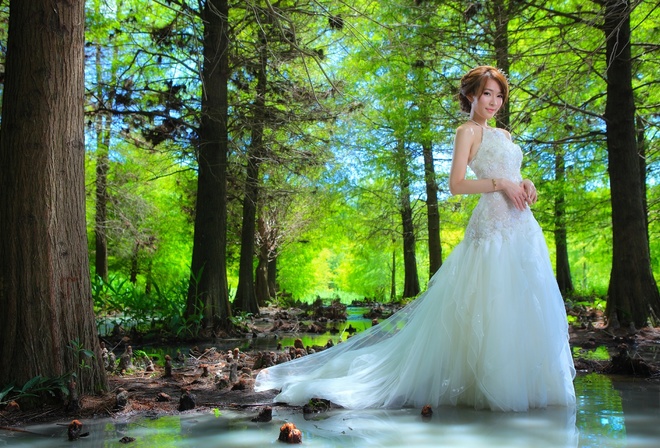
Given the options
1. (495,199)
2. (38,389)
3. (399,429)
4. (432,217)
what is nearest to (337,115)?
(432,217)

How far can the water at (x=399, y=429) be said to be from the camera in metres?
3.17

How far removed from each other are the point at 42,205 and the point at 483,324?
3.26m

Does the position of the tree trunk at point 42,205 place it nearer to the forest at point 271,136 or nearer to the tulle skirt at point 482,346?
the forest at point 271,136

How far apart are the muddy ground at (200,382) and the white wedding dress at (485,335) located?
0.52 meters

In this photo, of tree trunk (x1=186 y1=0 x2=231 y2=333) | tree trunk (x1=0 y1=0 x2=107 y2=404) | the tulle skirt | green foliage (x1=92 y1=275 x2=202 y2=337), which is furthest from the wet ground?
tree trunk (x1=186 y1=0 x2=231 y2=333)

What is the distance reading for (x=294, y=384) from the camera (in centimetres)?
450

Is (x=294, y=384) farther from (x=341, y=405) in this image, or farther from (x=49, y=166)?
(x=49, y=166)

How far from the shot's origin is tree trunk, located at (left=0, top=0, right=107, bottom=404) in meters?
4.02

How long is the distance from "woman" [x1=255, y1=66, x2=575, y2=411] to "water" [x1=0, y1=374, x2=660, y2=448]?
7.8 inches

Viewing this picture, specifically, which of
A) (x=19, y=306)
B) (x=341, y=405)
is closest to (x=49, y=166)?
(x=19, y=306)

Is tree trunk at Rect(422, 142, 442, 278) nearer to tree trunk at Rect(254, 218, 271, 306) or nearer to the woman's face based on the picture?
tree trunk at Rect(254, 218, 271, 306)

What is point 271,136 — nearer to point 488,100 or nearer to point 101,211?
point 488,100

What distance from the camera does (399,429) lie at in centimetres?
348

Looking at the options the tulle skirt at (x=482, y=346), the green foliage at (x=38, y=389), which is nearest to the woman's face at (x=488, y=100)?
the tulle skirt at (x=482, y=346)
